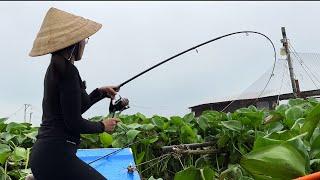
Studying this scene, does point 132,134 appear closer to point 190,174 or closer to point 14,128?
point 14,128

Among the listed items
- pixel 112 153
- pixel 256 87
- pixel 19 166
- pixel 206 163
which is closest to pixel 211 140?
pixel 206 163

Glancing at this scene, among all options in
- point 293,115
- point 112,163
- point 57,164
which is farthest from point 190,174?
point 293,115

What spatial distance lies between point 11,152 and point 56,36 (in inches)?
59.3

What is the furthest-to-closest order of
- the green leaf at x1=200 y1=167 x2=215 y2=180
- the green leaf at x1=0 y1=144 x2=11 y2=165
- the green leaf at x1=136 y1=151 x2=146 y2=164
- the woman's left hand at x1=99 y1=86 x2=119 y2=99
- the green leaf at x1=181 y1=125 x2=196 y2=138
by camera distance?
the green leaf at x1=181 y1=125 x2=196 y2=138
the green leaf at x1=136 y1=151 x2=146 y2=164
the green leaf at x1=0 y1=144 x2=11 y2=165
the woman's left hand at x1=99 y1=86 x2=119 y2=99
the green leaf at x1=200 y1=167 x2=215 y2=180

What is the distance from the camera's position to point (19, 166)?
3.62m

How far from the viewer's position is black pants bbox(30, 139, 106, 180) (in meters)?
2.28

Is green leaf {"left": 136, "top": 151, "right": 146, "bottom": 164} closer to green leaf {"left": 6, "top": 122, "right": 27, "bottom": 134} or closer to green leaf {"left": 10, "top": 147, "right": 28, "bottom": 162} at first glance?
green leaf {"left": 10, "top": 147, "right": 28, "bottom": 162}

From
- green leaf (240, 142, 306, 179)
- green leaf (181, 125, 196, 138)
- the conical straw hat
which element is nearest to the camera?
green leaf (240, 142, 306, 179)

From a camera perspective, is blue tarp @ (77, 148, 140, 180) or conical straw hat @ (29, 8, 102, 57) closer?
conical straw hat @ (29, 8, 102, 57)

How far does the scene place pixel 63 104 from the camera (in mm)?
2240

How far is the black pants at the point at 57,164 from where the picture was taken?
2279mm

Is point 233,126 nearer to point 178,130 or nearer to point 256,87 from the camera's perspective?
point 178,130

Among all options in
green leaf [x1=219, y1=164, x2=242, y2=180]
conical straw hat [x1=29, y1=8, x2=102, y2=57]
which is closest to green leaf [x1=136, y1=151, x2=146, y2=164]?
conical straw hat [x1=29, y1=8, x2=102, y2=57]

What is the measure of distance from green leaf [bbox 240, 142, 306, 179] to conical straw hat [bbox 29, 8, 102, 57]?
1.10 m
